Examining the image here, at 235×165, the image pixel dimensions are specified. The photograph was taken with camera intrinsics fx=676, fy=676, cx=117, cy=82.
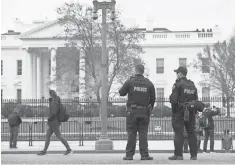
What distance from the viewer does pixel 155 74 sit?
7775 centimetres

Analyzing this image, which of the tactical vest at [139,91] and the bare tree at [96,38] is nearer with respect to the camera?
the tactical vest at [139,91]

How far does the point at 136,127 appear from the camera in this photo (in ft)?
38.5

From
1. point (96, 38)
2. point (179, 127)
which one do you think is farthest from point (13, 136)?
point (96, 38)

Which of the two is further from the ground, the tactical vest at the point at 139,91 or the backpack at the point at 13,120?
the tactical vest at the point at 139,91

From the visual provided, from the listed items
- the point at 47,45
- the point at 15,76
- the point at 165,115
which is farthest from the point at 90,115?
the point at 15,76

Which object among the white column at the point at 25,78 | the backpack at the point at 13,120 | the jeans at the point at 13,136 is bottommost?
the jeans at the point at 13,136

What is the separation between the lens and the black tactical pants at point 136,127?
456 inches

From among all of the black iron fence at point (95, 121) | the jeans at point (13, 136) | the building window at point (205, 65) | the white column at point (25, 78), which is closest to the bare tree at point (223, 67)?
the building window at point (205, 65)

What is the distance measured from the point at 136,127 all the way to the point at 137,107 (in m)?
0.37

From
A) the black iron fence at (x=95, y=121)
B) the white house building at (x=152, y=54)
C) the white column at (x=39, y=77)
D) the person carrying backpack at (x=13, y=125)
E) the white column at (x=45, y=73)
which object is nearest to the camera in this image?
the person carrying backpack at (x=13, y=125)

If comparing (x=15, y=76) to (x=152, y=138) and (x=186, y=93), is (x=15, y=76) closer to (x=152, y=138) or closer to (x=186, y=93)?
(x=152, y=138)

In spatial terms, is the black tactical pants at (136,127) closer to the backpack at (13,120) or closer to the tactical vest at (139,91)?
the tactical vest at (139,91)

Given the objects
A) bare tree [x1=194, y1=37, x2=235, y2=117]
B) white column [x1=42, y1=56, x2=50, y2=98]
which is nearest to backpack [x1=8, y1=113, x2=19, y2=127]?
bare tree [x1=194, y1=37, x2=235, y2=117]

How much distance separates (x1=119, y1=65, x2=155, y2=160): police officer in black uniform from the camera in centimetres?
1158
